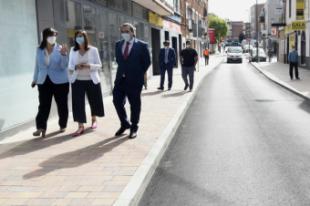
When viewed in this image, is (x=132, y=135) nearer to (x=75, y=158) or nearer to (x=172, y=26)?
(x=75, y=158)

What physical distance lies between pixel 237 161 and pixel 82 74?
10.2ft

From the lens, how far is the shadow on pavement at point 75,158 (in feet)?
18.8

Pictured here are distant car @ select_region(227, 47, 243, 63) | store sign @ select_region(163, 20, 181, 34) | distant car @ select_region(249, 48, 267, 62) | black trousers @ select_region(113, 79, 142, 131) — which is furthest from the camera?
distant car @ select_region(249, 48, 267, 62)

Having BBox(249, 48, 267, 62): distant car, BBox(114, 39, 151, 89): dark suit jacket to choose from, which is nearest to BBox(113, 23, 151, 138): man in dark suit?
BBox(114, 39, 151, 89): dark suit jacket

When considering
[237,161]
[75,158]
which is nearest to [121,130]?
[75,158]

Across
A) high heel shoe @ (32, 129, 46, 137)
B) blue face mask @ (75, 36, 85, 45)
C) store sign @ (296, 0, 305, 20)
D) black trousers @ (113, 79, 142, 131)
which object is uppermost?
store sign @ (296, 0, 305, 20)

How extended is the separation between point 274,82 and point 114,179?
17539mm

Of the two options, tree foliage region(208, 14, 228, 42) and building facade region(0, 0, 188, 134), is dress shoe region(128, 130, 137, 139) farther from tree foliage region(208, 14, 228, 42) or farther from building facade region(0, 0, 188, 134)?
tree foliage region(208, 14, 228, 42)

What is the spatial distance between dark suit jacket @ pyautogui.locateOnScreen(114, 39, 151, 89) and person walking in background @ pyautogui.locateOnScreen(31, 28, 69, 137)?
0.98 meters

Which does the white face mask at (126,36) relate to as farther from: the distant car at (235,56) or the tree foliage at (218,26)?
the tree foliage at (218,26)

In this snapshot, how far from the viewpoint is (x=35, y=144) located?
24.0ft

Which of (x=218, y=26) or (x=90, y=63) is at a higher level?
(x=218, y=26)

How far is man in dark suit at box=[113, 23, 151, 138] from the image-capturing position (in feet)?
24.5

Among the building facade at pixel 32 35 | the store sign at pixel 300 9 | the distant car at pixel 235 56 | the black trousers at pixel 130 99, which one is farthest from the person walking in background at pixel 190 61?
the distant car at pixel 235 56
